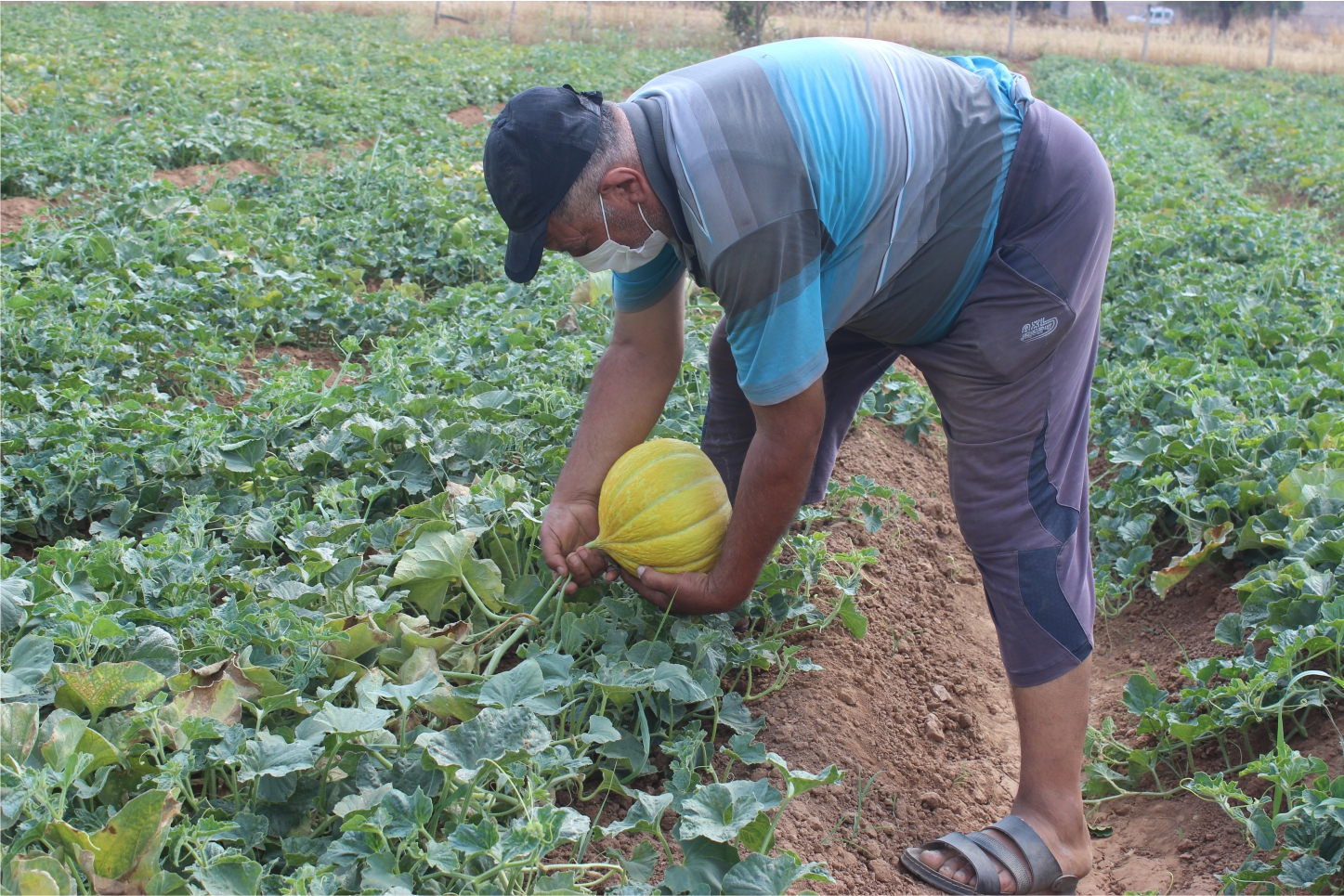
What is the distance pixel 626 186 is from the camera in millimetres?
1959

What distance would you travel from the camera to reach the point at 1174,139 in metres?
12.7

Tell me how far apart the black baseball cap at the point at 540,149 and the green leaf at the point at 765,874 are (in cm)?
126

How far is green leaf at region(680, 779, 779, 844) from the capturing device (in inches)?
69.9

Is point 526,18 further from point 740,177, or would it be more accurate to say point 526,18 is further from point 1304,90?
point 740,177

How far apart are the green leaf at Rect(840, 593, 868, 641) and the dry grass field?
20053mm

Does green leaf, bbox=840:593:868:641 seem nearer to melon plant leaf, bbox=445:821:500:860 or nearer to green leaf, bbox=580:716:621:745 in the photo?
green leaf, bbox=580:716:621:745

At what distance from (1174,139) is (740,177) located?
1296cm

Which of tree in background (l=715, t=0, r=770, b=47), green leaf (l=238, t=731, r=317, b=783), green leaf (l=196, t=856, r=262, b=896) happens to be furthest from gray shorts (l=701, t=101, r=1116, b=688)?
tree in background (l=715, t=0, r=770, b=47)

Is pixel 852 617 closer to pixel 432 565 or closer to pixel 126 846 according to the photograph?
pixel 432 565

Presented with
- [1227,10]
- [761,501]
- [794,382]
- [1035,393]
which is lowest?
[761,501]

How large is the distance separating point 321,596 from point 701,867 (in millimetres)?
1194

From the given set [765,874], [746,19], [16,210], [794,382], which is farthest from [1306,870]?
[746,19]

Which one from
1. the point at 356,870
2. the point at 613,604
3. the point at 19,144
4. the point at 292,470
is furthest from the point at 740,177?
the point at 19,144

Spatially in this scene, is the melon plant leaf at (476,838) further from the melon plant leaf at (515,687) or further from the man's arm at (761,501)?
the man's arm at (761,501)
